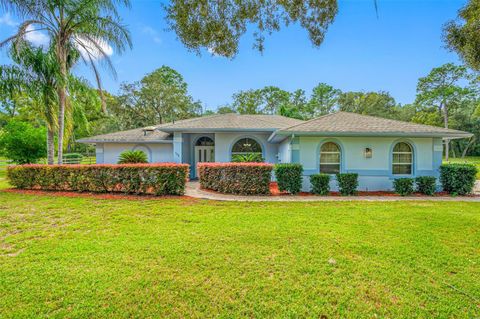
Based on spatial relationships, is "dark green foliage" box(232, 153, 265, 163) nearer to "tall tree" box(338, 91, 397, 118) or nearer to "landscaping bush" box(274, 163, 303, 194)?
"landscaping bush" box(274, 163, 303, 194)

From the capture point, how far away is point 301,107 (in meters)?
42.7

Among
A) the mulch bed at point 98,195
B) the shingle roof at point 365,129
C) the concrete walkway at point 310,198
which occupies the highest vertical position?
the shingle roof at point 365,129

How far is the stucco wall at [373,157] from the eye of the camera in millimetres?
10352

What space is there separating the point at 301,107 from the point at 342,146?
3427 centimetres

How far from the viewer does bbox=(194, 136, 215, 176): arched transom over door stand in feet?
50.2

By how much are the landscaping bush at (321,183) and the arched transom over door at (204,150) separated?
7707 mm

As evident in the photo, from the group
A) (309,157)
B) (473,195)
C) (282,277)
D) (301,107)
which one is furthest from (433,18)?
(301,107)

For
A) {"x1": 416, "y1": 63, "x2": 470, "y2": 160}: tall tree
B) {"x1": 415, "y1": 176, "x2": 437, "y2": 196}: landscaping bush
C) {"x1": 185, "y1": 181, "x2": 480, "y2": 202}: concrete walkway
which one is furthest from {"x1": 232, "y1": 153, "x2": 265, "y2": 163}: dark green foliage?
{"x1": 416, "y1": 63, "x2": 470, "y2": 160}: tall tree

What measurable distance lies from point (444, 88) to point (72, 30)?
53870 mm

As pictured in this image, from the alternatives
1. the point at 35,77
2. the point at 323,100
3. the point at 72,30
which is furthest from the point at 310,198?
the point at 323,100

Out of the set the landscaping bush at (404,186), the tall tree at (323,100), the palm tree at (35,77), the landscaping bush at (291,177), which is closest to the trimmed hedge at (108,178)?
the palm tree at (35,77)

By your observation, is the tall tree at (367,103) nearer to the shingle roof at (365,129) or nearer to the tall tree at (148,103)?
the tall tree at (148,103)

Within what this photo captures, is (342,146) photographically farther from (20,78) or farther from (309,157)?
(20,78)

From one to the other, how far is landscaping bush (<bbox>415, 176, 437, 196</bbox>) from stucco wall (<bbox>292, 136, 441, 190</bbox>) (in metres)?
0.82
